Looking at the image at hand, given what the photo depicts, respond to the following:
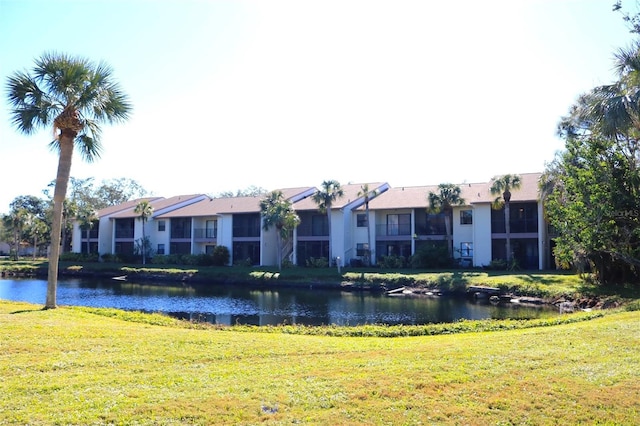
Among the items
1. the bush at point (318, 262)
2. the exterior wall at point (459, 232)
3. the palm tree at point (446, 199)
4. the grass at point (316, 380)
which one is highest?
the palm tree at point (446, 199)

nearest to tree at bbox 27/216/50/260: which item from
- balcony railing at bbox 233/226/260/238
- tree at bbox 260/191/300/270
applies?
balcony railing at bbox 233/226/260/238

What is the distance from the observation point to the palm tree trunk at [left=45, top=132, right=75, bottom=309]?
18473 mm

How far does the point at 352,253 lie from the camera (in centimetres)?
4834

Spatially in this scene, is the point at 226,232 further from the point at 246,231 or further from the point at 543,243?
the point at 543,243

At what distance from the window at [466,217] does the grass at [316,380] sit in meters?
32.6

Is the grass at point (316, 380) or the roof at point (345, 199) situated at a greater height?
the roof at point (345, 199)

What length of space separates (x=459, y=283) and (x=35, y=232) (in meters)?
59.6

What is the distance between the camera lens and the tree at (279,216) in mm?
46903

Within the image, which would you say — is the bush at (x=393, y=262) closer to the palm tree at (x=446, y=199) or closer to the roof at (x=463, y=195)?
the palm tree at (x=446, y=199)

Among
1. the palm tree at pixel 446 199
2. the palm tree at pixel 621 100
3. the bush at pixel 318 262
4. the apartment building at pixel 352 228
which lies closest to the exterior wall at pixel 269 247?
the apartment building at pixel 352 228

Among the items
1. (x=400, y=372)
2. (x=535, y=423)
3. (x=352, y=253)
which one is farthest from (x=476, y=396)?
(x=352, y=253)

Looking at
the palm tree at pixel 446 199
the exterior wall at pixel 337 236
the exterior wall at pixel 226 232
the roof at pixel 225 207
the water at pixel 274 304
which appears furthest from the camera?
the roof at pixel 225 207

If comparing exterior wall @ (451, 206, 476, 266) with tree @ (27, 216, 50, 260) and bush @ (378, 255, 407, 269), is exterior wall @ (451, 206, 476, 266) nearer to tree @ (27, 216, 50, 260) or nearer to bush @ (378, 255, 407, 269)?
bush @ (378, 255, 407, 269)

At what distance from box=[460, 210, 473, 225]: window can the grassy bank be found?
616 cm
